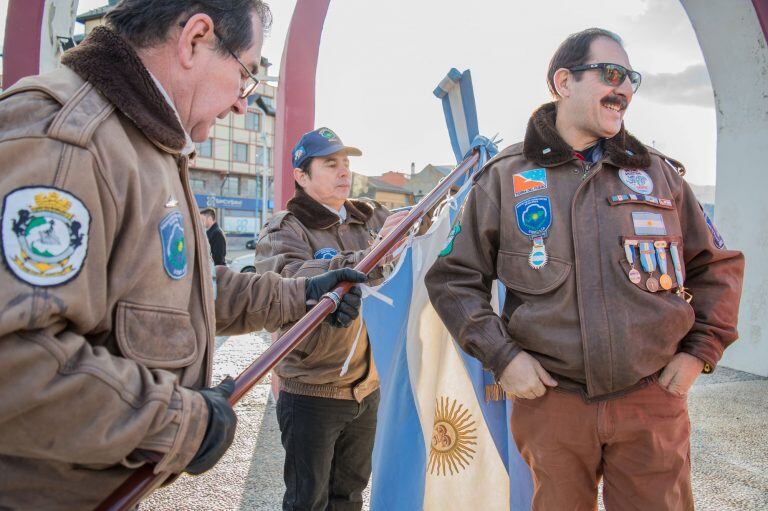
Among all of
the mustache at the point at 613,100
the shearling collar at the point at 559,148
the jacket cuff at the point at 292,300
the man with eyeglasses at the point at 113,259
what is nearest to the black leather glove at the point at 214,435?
the man with eyeglasses at the point at 113,259

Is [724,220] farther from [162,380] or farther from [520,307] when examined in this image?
[162,380]

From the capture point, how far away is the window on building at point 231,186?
153 feet

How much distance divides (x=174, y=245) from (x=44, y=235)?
30 cm

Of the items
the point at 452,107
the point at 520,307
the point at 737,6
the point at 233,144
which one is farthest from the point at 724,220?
the point at 233,144

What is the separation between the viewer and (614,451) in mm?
1791

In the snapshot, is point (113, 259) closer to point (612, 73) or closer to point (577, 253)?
point (577, 253)

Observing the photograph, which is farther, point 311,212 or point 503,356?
point 311,212

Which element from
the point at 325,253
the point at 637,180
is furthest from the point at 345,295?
the point at 637,180

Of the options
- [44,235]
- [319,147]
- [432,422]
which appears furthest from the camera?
[319,147]

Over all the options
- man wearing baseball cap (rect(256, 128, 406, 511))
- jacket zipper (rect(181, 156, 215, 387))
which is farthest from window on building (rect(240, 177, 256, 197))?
jacket zipper (rect(181, 156, 215, 387))

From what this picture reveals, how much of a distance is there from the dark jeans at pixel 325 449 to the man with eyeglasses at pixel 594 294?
30.9 inches

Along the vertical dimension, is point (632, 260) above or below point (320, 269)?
above

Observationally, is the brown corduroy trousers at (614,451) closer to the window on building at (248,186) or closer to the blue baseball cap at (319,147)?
the blue baseball cap at (319,147)

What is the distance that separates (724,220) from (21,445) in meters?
6.50
